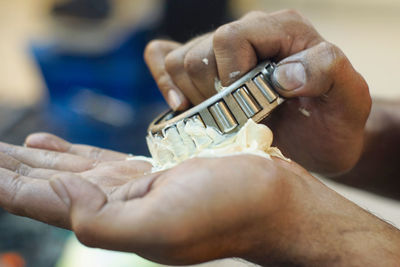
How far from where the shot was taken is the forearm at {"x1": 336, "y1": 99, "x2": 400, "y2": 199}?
1.14 meters

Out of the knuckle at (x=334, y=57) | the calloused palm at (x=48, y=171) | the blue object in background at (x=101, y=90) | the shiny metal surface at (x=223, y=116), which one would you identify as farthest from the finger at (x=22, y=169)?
the blue object in background at (x=101, y=90)

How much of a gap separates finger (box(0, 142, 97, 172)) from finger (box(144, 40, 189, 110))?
24 centimetres

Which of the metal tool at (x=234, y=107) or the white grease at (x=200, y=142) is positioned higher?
the metal tool at (x=234, y=107)

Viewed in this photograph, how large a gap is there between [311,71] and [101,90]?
1.59 m

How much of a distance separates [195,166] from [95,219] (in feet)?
0.49

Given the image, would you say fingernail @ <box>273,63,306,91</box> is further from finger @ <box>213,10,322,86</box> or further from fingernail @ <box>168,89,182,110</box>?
fingernail @ <box>168,89,182,110</box>

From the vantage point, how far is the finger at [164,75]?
3.16 feet

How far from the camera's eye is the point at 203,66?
0.90 m

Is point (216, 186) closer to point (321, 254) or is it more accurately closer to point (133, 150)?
point (321, 254)

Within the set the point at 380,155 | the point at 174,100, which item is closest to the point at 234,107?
the point at 174,100

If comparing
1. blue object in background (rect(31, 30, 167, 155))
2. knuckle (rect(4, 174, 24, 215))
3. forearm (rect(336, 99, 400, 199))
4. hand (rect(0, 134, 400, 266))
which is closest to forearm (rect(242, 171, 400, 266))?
hand (rect(0, 134, 400, 266))

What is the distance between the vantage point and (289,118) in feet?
3.19

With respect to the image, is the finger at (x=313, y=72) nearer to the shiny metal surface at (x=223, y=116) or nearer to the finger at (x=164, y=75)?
the shiny metal surface at (x=223, y=116)

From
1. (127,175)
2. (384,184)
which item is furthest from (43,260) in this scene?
(384,184)
